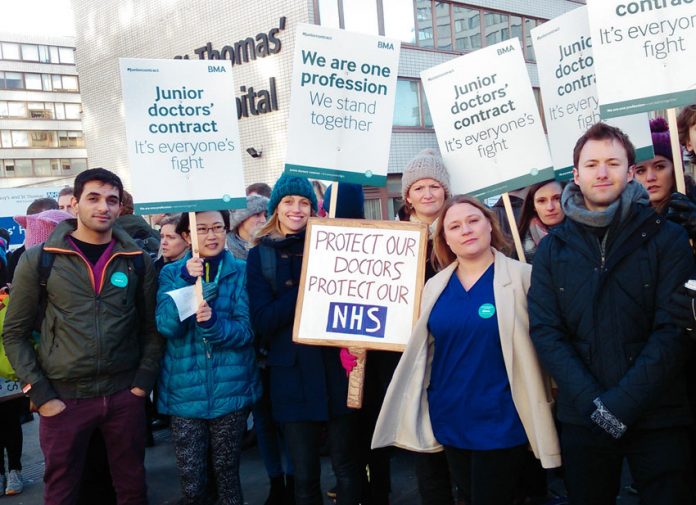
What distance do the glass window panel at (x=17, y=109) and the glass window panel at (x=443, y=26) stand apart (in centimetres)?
5321

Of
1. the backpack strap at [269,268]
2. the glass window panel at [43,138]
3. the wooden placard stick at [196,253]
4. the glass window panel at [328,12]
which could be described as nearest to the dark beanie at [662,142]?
the backpack strap at [269,268]

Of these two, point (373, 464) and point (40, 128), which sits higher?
point (40, 128)

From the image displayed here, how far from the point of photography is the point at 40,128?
59.5 metres

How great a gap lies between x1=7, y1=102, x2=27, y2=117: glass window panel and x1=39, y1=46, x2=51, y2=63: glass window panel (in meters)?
5.25

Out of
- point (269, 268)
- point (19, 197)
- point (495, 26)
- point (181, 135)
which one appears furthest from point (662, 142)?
point (495, 26)

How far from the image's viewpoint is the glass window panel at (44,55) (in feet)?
201

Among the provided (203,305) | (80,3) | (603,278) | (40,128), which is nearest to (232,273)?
(203,305)

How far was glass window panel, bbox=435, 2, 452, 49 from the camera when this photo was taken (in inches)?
744

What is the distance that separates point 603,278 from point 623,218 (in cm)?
28

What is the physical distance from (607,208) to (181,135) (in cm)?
243

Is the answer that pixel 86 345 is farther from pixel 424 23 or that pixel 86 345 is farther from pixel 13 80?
pixel 13 80

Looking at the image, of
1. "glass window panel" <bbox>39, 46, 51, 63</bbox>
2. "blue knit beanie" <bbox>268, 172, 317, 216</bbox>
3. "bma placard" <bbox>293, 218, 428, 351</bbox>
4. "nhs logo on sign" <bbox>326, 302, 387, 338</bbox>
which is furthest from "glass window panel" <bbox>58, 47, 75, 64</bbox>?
"nhs logo on sign" <bbox>326, 302, 387, 338</bbox>

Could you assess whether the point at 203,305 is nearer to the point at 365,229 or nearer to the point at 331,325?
the point at 331,325

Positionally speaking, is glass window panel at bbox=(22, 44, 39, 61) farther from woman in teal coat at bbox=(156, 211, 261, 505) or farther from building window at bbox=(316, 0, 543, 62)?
woman in teal coat at bbox=(156, 211, 261, 505)
